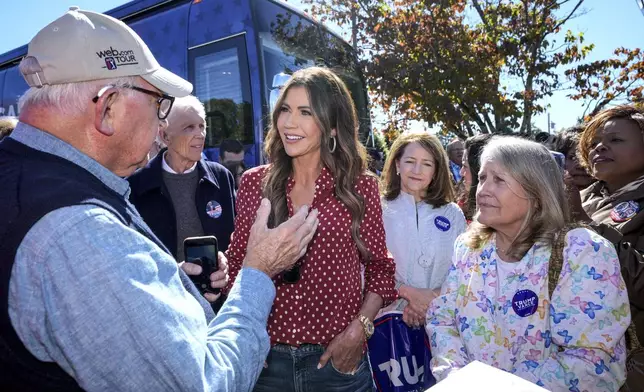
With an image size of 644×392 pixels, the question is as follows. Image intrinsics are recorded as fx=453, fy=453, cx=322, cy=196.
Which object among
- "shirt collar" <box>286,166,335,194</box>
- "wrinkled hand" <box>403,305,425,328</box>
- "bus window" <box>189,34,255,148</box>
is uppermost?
"bus window" <box>189,34,255,148</box>

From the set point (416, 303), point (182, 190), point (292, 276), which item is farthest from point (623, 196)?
point (182, 190)

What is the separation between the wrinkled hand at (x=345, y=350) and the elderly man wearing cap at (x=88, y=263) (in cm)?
90

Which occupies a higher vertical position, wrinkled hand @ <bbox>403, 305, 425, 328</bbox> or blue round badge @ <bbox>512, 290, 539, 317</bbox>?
blue round badge @ <bbox>512, 290, 539, 317</bbox>

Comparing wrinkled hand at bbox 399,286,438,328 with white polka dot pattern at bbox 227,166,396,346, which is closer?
white polka dot pattern at bbox 227,166,396,346

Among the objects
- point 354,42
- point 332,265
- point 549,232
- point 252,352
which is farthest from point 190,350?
point 354,42

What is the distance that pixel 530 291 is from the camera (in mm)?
1990

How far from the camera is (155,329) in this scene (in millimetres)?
929

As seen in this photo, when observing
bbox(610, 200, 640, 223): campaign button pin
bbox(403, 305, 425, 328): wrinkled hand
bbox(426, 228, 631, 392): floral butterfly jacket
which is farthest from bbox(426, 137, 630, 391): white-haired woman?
bbox(610, 200, 640, 223): campaign button pin

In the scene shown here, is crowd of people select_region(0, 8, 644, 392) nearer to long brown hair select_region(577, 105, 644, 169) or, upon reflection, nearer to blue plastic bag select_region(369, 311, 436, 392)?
long brown hair select_region(577, 105, 644, 169)

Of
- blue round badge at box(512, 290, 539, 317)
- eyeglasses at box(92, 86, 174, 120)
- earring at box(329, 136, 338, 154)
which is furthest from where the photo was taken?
earring at box(329, 136, 338, 154)

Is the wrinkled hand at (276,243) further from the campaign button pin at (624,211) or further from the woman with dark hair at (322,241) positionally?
the campaign button pin at (624,211)

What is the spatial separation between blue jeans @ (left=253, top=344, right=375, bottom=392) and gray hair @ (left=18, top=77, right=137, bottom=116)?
1.37 m

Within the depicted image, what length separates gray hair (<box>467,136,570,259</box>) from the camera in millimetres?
2135

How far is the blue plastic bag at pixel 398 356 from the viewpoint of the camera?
2521mm
